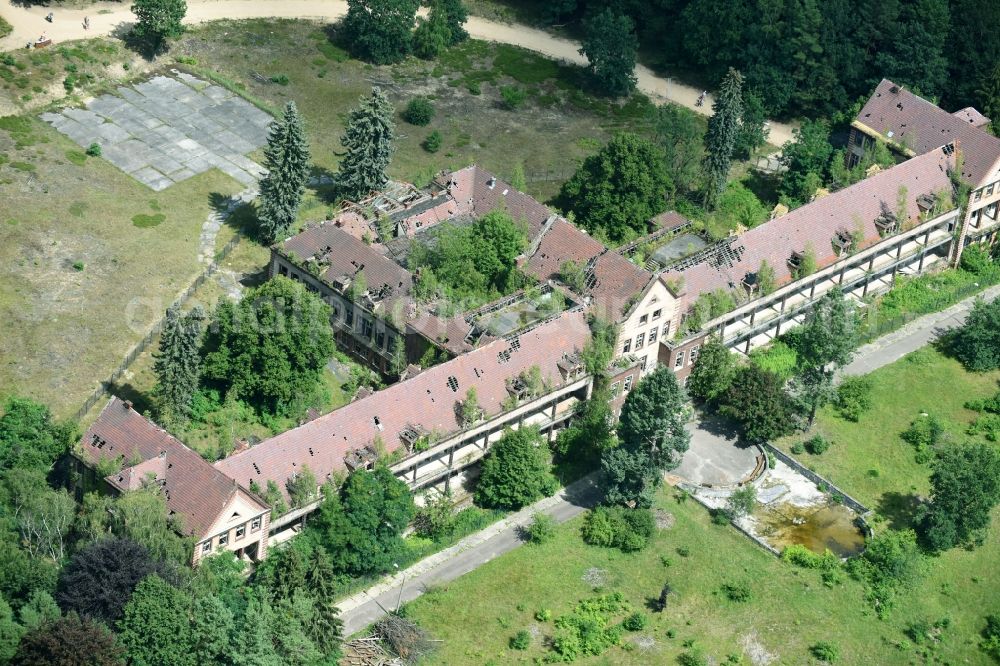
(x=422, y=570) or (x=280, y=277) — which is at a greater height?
(x=280, y=277)

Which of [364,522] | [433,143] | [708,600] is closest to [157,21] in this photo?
[433,143]

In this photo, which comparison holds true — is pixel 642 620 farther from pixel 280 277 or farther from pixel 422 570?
pixel 280 277

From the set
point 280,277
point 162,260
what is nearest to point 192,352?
point 280,277

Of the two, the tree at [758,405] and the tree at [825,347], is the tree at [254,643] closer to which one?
the tree at [758,405]

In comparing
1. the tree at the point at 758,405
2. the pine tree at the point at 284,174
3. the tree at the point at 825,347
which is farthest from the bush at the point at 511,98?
the tree at the point at 758,405

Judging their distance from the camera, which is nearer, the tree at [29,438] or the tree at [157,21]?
the tree at [29,438]

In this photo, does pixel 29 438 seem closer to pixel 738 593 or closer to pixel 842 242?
pixel 738 593

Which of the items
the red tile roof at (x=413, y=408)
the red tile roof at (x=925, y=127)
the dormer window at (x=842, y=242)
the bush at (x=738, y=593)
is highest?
the red tile roof at (x=925, y=127)
